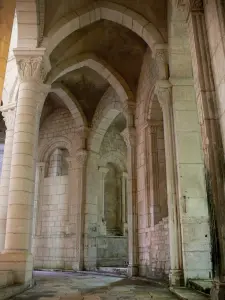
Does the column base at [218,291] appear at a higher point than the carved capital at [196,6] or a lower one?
lower

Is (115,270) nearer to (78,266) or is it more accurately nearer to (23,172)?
(78,266)

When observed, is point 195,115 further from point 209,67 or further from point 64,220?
point 64,220

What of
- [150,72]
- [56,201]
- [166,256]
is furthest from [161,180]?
[56,201]

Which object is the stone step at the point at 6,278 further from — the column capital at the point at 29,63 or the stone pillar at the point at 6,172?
the column capital at the point at 29,63

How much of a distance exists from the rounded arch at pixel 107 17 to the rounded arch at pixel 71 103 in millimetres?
3900

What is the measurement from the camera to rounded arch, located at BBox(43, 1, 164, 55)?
693 centimetres

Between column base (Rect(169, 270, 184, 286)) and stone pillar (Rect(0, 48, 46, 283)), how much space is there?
8.28 ft

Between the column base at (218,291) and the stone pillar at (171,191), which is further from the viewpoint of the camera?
the stone pillar at (171,191)

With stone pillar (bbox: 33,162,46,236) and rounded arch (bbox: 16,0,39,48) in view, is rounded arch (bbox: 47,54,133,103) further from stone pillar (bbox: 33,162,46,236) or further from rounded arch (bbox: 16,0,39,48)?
stone pillar (bbox: 33,162,46,236)

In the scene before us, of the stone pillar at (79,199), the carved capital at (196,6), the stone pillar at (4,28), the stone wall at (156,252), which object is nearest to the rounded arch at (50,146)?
the stone pillar at (79,199)

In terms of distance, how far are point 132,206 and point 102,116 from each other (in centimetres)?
394

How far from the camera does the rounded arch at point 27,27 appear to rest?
6562 millimetres

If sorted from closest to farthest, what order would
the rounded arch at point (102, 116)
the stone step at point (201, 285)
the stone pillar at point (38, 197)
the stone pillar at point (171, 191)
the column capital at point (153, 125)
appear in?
the stone step at point (201, 285)
the stone pillar at point (171, 191)
the column capital at point (153, 125)
the rounded arch at point (102, 116)
the stone pillar at point (38, 197)

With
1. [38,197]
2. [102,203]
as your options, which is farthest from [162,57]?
[38,197]
